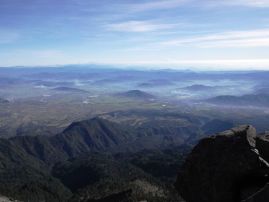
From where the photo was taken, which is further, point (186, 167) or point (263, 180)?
point (186, 167)

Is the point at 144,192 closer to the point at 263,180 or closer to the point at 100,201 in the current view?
the point at 100,201

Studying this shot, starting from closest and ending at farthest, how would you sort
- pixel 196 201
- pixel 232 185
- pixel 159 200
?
1. pixel 232 185
2. pixel 196 201
3. pixel 159 200

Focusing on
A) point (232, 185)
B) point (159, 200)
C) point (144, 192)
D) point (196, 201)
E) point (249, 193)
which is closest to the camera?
point (249, 193)

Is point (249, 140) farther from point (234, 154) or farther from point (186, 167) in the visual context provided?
point (186, 167)

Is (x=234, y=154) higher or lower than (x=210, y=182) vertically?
higher

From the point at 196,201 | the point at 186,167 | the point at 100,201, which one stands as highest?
the point at 186,167

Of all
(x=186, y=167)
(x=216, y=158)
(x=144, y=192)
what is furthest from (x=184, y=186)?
(x=144, y=192)
